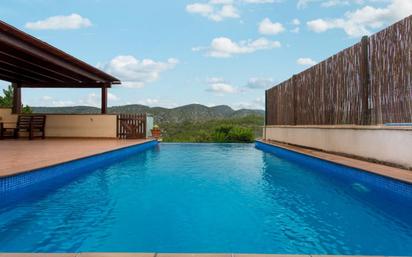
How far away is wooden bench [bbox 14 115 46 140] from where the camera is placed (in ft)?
42.7

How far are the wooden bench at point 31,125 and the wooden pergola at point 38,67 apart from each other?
967 millimetres

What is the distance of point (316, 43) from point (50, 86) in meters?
12.2

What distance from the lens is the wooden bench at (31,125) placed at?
42.7 ft

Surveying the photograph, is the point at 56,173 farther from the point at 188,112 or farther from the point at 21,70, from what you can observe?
the point at 188,112

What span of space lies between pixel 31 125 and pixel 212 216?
1112 centimetres

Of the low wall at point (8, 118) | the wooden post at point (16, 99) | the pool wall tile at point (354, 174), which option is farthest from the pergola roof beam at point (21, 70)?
the pool wall tile at point (354, 174)

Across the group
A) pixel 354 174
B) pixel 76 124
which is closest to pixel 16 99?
pixel 76 124

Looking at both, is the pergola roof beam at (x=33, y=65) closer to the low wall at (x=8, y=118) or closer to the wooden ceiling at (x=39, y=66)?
the wooden ceiling at (x=39, y=66)

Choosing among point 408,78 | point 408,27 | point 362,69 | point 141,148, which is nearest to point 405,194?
point 408,78

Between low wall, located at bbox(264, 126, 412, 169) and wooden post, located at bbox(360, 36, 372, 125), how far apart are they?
25 centimetres

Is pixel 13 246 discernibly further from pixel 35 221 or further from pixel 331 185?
pixel 331 185

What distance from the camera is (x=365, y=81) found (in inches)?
291

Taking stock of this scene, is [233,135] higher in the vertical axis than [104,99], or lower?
lower

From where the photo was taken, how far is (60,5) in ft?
48.7
